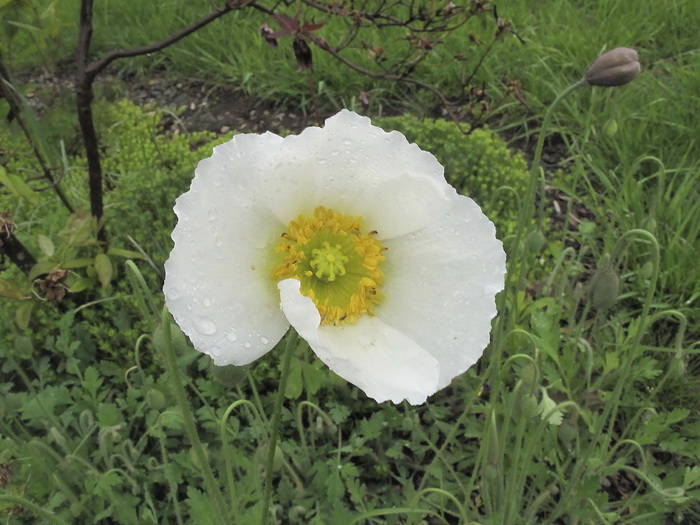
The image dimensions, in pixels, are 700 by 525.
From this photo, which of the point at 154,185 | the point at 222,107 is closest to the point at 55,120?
the point at 154,185

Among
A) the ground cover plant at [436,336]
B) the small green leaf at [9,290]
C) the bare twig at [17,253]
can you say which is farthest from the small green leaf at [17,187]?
the small green leaf at [9,290]

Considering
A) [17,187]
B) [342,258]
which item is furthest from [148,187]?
[342,258]

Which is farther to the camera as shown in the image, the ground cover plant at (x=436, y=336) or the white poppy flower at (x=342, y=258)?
the ground cover plant at (x=436, y=336)

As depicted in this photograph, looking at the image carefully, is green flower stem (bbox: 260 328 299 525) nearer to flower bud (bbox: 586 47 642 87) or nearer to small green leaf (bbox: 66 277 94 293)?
flower bud (bbox: 586 47 642 87)

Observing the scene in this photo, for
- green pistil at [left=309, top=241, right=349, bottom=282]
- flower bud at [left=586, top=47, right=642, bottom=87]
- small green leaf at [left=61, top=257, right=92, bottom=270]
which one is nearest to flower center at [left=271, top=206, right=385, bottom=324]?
green pistil at [left=309, top=241, right=349, bottom=282]

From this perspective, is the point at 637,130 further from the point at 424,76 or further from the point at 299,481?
the point at 299,481

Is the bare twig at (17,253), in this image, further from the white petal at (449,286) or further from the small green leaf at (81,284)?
A: the white petal at (449,286)

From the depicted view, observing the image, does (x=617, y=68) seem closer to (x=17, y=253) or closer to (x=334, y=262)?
(x=334, y=262)
